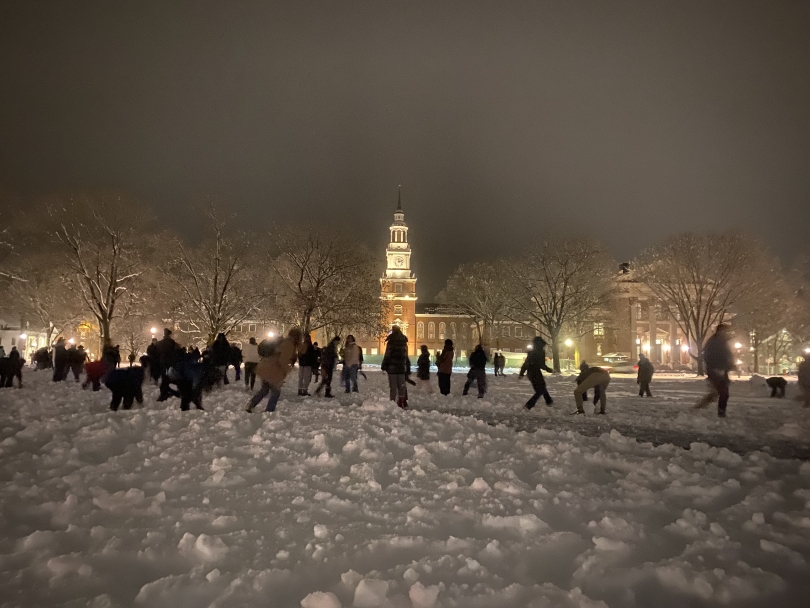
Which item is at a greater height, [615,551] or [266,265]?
[266,265]

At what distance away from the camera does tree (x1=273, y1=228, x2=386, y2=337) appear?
41.6 m

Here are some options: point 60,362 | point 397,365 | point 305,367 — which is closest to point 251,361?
point 305,367

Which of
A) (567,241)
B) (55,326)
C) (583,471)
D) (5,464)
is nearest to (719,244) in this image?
(567,241)

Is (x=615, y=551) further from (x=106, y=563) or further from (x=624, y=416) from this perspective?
(x=624, y=416)

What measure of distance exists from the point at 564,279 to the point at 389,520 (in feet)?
141

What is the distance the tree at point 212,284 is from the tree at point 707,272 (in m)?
28.3

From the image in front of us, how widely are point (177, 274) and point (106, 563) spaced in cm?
4091

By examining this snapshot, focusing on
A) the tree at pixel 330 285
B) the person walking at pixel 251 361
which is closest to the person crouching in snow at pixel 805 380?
the person walking at pixel 251 361

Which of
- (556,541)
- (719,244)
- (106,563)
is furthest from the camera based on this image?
(719,244)

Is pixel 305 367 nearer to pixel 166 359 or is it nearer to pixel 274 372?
pixel 166 359

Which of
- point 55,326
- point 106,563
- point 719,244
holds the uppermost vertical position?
point 719,244

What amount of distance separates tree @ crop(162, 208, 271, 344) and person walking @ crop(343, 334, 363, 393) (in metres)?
21.1

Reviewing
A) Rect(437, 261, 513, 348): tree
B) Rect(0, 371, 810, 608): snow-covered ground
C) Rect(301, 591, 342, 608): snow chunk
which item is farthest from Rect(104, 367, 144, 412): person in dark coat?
Rect(437, 261, 513, 348): tree

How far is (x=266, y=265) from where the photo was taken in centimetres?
4725
